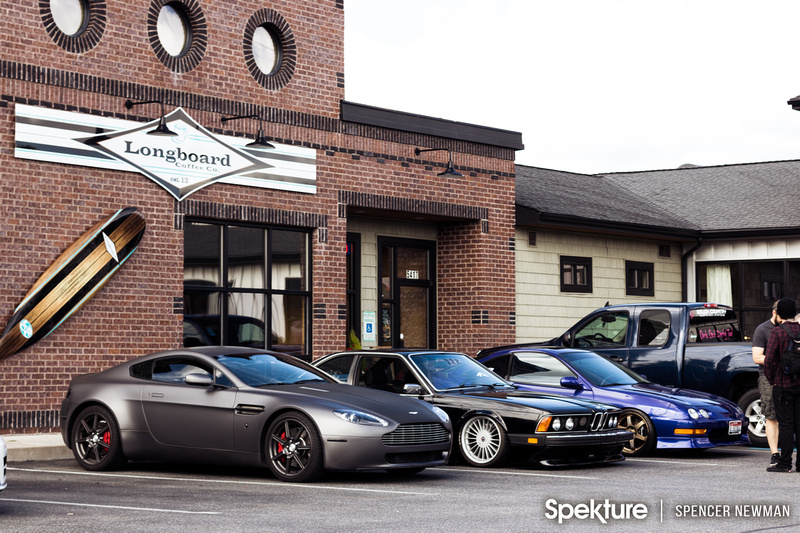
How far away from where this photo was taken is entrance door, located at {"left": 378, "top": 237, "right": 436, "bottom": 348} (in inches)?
824

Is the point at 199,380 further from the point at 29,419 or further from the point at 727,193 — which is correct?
the point at 727,193

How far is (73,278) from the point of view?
15227 mm

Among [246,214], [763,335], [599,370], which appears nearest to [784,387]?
[763,335]

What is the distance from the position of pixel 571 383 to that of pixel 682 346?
2991 mm

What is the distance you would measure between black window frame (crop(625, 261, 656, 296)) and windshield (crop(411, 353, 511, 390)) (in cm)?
1172

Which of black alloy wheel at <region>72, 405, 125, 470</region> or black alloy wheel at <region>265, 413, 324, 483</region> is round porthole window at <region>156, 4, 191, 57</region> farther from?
black alloy wheel at <region>265, 413, 324, 483</region>

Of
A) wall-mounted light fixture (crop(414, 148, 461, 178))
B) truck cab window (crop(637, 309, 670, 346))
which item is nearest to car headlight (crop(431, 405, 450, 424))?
truck cab window (crop(637, 309, 670, 346))

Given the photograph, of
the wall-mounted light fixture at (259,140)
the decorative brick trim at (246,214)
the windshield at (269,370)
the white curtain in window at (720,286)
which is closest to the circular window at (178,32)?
the wall-mounted light fixture at (259,140)

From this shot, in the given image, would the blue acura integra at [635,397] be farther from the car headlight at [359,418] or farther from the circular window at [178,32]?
the circular window at [178,32]

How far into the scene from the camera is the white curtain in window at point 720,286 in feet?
84.0

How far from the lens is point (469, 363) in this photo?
13609mm

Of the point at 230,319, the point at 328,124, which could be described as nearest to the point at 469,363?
the point at 230,319

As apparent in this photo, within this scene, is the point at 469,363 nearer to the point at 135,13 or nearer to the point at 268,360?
the point at 268,360

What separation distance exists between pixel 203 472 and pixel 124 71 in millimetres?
6932
